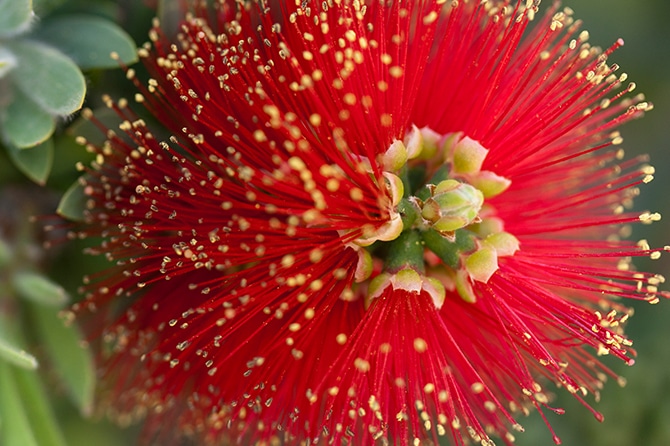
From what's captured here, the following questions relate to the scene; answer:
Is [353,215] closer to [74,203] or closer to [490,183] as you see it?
[490,183]

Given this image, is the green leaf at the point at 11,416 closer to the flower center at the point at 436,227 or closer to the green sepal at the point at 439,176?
the flower center at the point at 436,227

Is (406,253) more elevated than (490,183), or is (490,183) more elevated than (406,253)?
(490,183)

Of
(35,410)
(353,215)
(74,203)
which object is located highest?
(353,215)

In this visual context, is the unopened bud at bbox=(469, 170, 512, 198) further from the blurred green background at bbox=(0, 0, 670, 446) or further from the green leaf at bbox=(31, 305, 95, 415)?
the green leaf at bbox=(31, 305, 95, 415)

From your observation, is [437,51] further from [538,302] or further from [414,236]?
[538,302]

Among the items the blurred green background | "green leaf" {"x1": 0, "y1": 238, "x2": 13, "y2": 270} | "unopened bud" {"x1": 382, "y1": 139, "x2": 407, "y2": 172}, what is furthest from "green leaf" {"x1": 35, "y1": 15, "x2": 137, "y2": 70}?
"unopened bud" {"x1": 382, "y1": 139, "x2": 407, "y2": 172}

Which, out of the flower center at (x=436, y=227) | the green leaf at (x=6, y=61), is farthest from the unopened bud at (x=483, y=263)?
the green leaf at (x=6, y=61)

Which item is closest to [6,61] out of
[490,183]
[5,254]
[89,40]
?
[89,40]
